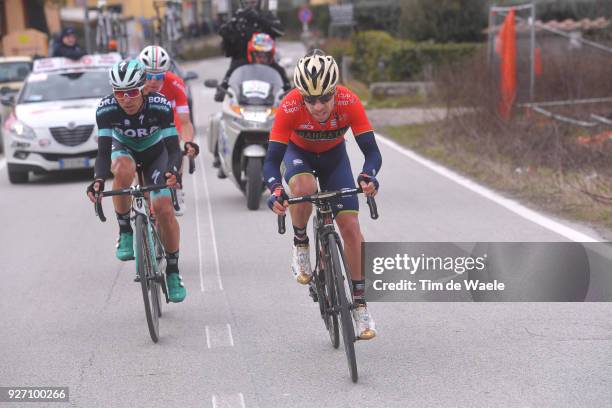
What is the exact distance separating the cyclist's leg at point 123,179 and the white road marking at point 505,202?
13.5ft

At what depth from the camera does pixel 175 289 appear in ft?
28.1

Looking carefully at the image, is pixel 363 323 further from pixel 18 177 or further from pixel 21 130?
pixel 18 177

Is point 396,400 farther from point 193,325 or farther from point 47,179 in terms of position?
point 47,179

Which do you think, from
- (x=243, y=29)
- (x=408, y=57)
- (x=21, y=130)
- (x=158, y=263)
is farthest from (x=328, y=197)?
(x=408, y=57)

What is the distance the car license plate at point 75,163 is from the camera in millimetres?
17922

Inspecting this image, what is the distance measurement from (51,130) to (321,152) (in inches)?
437

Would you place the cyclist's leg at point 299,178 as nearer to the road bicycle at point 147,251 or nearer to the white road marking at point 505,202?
the road bicycle at point 147,251

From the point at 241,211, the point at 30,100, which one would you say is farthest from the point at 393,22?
the point at 241,211

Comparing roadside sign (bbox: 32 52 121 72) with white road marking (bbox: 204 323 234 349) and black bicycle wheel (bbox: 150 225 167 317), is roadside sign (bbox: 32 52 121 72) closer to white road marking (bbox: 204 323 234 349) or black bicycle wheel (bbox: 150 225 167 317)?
black bicycle wheel (bbox: 150 225 167 317)

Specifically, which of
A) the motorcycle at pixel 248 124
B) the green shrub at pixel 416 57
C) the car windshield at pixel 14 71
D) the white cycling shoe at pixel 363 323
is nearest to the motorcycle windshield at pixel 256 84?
the motorcycle at pixel 248 124

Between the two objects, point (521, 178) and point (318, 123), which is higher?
point (318, 123)

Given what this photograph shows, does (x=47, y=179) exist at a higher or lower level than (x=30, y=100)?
lower

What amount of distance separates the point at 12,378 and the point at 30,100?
41.7 ft

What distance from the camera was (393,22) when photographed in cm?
4275
